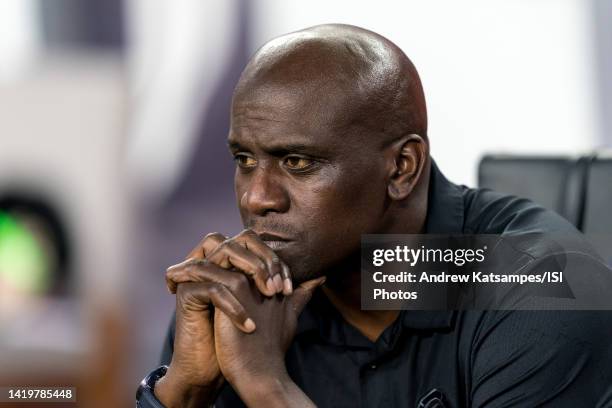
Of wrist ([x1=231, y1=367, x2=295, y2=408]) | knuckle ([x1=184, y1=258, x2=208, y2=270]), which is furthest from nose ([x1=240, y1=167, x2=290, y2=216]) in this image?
wrist ([x1=231, y1=367, x2=295, y2=408])

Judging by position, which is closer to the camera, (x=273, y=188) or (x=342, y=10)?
(x=273, y=188)

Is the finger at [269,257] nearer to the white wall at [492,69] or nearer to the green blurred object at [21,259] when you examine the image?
the green blurred object at [21,259]

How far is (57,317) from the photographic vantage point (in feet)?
10.6

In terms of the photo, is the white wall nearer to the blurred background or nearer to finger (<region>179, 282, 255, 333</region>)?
the blurred background

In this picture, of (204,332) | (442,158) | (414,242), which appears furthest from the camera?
(442,158)

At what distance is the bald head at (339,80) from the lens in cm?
148

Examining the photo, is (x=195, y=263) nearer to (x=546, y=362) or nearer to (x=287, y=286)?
(x=287, y=286)

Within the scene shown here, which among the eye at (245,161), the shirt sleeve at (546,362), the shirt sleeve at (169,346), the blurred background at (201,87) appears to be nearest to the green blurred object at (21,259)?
the blurred background at (201,87)

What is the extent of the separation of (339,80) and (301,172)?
154 mm

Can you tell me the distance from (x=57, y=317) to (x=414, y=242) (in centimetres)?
192

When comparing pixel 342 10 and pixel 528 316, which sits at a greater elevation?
pixel 342 10

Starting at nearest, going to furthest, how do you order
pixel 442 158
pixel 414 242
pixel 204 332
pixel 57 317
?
1. pixel 204 332
2. pixel 414 242
3. pixel 57 317
4. pixel 442 158

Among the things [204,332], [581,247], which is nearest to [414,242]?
[581,247]

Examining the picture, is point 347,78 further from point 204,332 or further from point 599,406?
point 599,406
